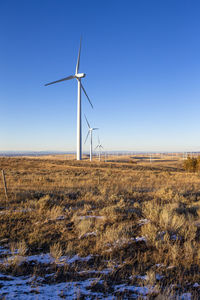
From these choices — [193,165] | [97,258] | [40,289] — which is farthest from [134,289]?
[193,165]

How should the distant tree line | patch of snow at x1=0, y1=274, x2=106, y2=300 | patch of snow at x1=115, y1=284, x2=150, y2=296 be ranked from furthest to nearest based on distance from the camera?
the distant tree line
patch of snow at x1=115, y1=284, x2=150, y2=296
patch of snow at x1=0, y1=274, x2=106, y2=300

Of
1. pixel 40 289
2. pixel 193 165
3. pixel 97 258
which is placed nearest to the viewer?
pixel 40 289

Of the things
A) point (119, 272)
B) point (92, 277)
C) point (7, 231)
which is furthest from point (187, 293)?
point (7, 231)

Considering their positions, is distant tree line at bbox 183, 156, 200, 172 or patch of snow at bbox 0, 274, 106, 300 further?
distant tree line at bbox 183, 156, 200, 172

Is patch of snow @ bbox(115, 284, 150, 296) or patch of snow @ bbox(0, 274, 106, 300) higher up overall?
patch of snow @ bbox(0, 274, 106, 300)

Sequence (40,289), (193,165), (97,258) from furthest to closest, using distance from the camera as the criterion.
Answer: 1. (193,165)
2. (97,258)
3. (40,289)

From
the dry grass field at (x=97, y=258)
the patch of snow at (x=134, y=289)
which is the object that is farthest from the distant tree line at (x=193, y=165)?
the patch of snow at (x=134, y=289)

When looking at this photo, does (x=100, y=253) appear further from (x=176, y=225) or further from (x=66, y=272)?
(x=176, y=225)

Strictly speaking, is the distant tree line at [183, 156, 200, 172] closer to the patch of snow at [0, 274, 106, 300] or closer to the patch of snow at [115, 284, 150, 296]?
the patch of snow at [115, 284, 150, 296]

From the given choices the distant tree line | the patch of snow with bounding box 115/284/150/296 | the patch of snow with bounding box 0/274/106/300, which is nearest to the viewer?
the patch of snow with bounding box 0/274/106/300

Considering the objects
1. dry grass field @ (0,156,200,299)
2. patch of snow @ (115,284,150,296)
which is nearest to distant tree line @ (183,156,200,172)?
dry grass field @ (0,156,200,299)

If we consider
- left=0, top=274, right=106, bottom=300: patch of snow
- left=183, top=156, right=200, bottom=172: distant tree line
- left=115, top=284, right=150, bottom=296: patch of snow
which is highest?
left=0, top=274, right=106, bottom=300: patch of snow

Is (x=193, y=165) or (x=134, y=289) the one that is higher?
(x=134, y=289)

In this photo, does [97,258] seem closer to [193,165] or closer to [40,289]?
[40,289]
